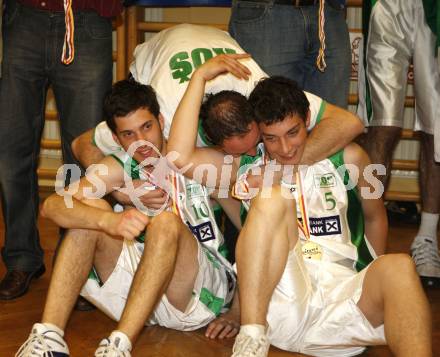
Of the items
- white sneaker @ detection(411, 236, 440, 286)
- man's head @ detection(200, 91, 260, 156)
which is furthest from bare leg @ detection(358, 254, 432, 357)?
white sneaker @ detection(411, 236, 440, 286)

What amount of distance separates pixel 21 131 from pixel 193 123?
0.75 m

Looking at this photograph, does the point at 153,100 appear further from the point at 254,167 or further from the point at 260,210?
the point at 260,210

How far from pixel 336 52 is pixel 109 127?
933 mm

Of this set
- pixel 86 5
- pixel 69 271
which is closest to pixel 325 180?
pixel 69 271

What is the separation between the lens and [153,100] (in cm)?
268

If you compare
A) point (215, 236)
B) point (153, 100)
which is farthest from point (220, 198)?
point (153, 100)

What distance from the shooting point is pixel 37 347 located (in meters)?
2.22

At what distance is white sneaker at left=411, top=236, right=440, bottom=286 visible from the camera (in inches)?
123

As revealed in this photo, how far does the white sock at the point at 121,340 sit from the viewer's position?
84.7 inches

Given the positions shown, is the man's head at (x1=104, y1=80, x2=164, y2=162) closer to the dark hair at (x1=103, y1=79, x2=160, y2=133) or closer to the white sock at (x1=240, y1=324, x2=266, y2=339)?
the dark hair at (x1=103, y1=79, x2=160, y2=133)

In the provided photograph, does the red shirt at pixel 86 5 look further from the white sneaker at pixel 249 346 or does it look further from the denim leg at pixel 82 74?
the white sneaker at pixel 249 346

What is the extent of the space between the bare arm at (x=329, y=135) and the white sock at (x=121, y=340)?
0.80 metres

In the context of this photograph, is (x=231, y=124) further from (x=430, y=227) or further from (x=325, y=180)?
(x=430, y=227)

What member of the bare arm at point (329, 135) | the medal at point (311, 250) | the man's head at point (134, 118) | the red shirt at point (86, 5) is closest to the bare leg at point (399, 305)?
the medal at point (311, 250)
